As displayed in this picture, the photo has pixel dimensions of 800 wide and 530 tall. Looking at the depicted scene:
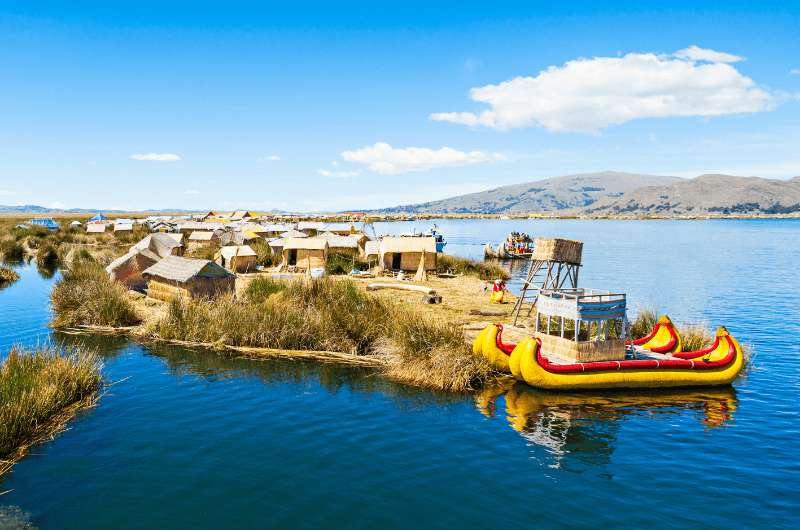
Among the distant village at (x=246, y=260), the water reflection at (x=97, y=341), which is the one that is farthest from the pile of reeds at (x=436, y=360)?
the distant village at (x=246, y=260)

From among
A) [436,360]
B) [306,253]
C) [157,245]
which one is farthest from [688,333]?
[157,245]

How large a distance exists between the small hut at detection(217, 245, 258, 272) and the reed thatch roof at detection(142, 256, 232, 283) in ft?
41.8

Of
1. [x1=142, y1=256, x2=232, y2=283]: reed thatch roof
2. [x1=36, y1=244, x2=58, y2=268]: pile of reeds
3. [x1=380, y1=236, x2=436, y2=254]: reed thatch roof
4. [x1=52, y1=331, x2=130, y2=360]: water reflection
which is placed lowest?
[x1=52, y1=331, x2=130, y2=360]: water reflection

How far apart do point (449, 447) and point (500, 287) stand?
703 inches

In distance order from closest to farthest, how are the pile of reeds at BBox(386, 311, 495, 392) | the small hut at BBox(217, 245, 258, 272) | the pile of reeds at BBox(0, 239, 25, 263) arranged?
the pile of reeds at BBox(386, 311, 495, 392)
the small hut at BBox(217, 245, 258, 272)
the pile of reeds at BBox(0, 239, 25, 263)

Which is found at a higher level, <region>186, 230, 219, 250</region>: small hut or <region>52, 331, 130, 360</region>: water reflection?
<region>186, 230, 219, 250</region>: small hut

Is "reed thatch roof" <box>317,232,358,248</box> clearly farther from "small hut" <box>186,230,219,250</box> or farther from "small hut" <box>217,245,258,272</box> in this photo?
"small hut" <box>186,230,219,250</box>

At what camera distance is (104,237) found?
69500mm

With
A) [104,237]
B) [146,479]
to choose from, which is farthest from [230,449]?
[104,237]

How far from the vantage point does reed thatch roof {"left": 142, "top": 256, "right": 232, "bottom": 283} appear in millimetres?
25422

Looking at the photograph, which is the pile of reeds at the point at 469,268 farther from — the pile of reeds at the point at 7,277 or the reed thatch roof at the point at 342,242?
the pile of reeds at the point at 7,277

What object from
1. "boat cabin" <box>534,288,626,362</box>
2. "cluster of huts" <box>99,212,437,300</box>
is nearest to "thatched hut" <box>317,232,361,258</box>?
"cluster of huts" <box>99,212,437,300</box>

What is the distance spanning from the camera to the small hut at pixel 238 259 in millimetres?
40531

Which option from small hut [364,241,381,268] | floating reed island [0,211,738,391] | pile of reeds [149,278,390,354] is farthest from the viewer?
small hut [364,241,381,268]
